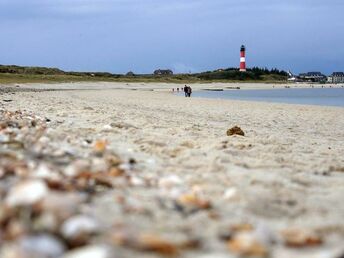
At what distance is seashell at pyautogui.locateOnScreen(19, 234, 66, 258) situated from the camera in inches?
69.1

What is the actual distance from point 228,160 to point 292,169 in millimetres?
582

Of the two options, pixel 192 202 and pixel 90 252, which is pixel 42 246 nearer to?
pixel 90 252

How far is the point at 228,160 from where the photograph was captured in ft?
14.4

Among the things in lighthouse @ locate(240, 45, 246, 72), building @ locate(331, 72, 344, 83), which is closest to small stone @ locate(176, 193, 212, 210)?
lighthouse @ locate(240, 45, 246, 72)

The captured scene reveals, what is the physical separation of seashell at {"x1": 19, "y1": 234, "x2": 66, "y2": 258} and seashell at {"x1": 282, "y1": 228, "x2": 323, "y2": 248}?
1.00 m

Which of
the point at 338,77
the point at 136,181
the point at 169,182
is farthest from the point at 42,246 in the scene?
the point at 338,77

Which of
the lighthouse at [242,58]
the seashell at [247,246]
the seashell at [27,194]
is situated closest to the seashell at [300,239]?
the seashell at [247,246]

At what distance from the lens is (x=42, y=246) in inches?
70.8

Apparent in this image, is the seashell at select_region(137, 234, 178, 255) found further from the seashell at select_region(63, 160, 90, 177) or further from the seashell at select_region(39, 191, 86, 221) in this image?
the seashell at select_region(63, 160, 90, 177)

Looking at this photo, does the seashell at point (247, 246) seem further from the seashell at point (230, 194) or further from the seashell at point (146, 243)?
the seashell at point (230, 194)

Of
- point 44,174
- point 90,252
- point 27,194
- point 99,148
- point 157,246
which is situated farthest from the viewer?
point 99,148

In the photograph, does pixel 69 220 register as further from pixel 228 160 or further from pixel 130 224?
pixel 228 160

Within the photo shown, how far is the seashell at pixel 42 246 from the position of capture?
5.76 feet

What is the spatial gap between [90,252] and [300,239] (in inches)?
38.6
